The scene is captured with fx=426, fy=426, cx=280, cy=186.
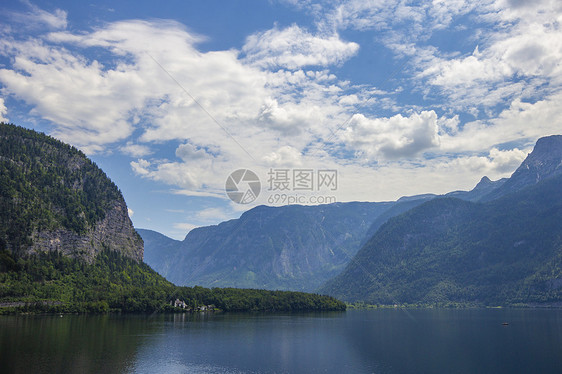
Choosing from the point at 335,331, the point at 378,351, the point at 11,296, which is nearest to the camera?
the point at 378,351

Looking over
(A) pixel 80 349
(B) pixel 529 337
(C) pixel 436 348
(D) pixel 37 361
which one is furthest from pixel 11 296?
(B) pixel 529 337

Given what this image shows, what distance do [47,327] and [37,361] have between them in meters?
60.7

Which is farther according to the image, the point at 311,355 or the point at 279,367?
the point at 311,355

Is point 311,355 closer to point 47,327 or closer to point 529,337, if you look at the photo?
point 529,337

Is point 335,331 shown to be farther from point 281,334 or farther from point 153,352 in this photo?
point 153,352

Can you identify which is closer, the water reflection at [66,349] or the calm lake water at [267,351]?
the water reflection at [66,349]

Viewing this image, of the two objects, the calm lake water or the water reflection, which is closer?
the water reflection

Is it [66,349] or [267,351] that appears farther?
[267,351]

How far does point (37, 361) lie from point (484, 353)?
90779 mm

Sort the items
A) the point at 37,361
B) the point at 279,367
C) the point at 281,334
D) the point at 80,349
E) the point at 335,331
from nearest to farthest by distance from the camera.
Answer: the point at 37,361
the point at 279,367
the point at 80,349
the point at 281,334
the point at 335,331

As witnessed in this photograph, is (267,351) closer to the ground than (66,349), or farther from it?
closer to the ground

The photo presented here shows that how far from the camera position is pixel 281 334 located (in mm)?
132750

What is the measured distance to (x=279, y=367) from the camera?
8094 cm

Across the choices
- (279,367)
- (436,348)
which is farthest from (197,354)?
(436,348)
